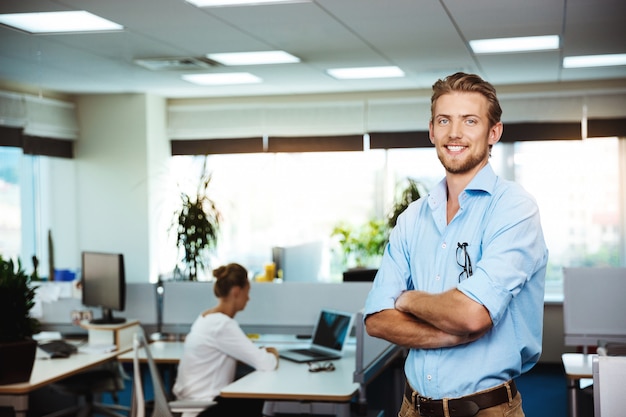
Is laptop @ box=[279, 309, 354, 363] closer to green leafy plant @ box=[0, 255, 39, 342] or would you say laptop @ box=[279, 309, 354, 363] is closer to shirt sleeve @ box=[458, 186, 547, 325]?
green leafy plant @ box=[0, 255, 39, 342]

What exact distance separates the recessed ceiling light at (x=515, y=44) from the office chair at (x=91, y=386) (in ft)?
10.7

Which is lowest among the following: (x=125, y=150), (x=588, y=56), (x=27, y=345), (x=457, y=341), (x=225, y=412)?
(x=225, y=412)

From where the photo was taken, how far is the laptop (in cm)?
474

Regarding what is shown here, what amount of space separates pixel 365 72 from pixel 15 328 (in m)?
3.92

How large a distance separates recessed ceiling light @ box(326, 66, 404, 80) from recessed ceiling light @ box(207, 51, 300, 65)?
66 centimetres

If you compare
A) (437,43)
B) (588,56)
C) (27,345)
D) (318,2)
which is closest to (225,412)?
(27,345)

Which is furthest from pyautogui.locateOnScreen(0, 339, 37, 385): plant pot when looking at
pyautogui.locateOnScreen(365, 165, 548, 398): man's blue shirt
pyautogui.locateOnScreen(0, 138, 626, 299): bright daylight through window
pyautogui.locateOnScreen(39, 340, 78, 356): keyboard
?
pyautogui.locateOnScreen(0, 138, 626, 299): bright daylight through window

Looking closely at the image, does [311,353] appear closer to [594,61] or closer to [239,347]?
[239,347]

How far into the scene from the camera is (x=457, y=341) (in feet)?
6.45

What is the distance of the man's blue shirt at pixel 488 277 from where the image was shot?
6.35 feet

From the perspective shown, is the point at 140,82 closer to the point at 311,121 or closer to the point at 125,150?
the point at 125,150

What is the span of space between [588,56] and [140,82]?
385 centimetres

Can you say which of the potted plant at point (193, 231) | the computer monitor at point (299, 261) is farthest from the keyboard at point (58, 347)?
the potted plant at point (193, 231)

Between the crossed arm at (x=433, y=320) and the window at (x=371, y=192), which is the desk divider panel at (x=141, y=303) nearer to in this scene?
the window at (x=371, y=192)
